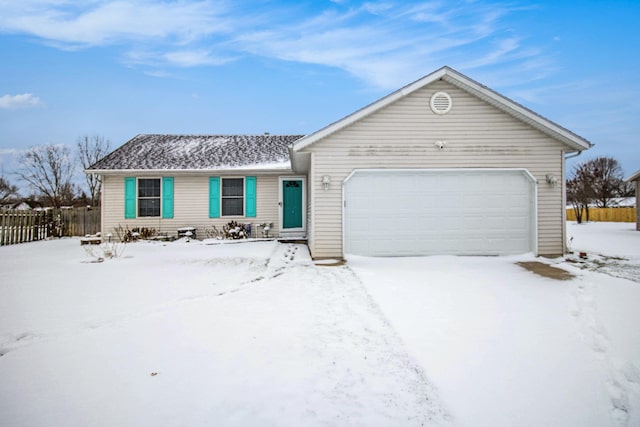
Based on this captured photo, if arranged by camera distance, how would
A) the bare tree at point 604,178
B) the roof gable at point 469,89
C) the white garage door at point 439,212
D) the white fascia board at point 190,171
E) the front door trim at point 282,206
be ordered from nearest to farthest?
the roof gable at point 469,89 < the white garage door at point 439,212 < the white fascia board at point 190,171 < the front door trim at point 282,206 < the bare tree at point 604,178

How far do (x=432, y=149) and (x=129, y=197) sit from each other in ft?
36.7

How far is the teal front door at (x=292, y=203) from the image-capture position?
13469 millimetres

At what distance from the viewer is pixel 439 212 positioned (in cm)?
902

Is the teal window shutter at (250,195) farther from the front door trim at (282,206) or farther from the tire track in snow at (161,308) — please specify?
the tire track in snow at (161,308)

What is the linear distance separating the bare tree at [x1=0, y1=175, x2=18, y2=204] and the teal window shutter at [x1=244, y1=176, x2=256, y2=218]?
36.5 m

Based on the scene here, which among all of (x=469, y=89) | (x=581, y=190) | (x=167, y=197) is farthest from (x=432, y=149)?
(x=581, y=190)

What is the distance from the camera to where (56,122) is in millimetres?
24047

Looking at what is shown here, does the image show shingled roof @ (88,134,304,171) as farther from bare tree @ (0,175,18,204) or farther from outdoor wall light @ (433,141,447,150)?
bare tree @ (0,175,18,204)

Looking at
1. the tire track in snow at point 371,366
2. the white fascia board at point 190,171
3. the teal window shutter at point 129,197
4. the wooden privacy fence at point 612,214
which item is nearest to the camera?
the tire track in snow at point 371,366

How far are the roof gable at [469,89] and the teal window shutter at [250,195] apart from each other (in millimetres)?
5004

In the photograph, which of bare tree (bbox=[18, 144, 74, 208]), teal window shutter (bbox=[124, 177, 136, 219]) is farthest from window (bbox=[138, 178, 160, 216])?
bare tree (bbox=[18, 144, 74, 208])

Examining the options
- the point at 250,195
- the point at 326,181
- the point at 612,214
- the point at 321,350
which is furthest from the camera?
the point at 612,214

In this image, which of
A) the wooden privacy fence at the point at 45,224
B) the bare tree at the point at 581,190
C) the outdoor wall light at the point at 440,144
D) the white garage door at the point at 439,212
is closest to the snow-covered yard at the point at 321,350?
the white garage door at the point at 439,212

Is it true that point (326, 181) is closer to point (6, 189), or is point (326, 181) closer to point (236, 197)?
point (236, 197)
